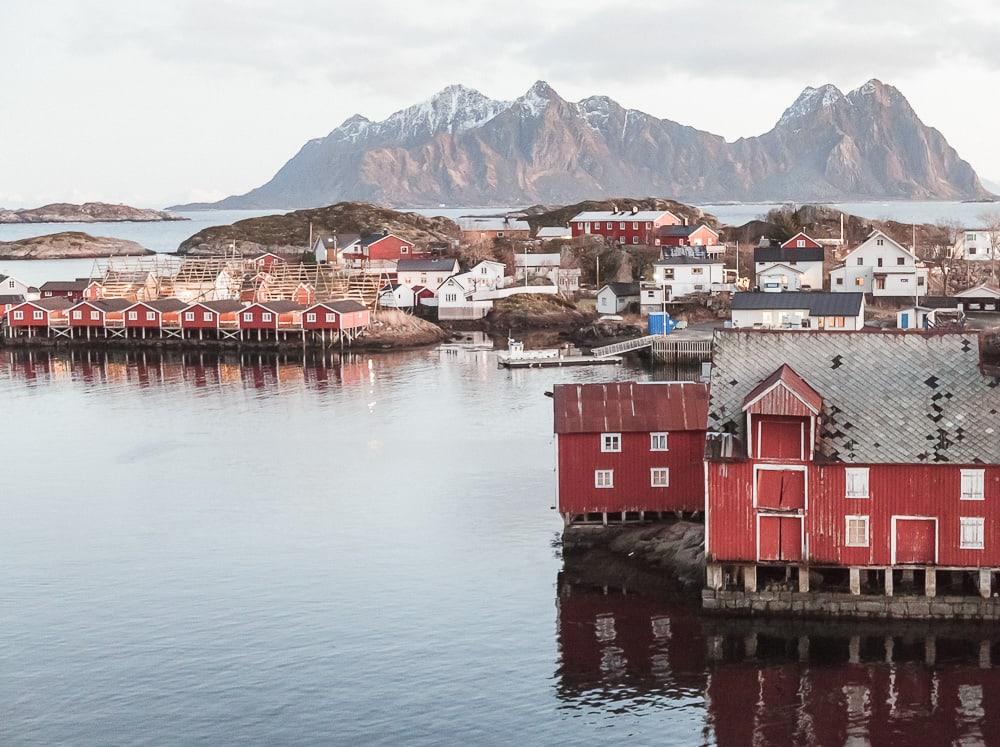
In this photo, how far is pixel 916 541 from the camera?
29875 millimetres

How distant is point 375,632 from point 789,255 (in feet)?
241

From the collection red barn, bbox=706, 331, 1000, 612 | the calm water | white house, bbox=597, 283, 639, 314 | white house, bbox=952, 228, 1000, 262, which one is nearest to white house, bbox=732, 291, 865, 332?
white house, bbox=597, 283, 639, 314

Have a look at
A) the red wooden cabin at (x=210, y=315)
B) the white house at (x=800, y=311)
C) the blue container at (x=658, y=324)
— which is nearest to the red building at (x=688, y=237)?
the blue container at (x=658, y=324)

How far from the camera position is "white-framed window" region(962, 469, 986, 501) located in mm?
29562

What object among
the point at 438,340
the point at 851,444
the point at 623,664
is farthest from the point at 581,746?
the point at 438,340

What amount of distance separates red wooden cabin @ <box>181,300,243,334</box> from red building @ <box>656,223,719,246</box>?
4444 cm

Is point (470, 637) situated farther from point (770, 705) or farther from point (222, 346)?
point (222, 346)

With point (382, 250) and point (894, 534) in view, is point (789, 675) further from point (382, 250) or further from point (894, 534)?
point (382, 250)

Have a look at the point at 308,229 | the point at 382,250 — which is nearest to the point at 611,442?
the point at 382,250

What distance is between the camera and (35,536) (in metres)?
40.1

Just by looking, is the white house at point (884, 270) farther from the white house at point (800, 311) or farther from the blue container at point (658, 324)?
the white house at point (800, 311)

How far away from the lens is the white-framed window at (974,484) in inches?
1164

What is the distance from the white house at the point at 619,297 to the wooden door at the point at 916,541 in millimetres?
68168

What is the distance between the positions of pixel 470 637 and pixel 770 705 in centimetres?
724
